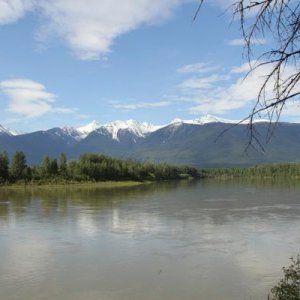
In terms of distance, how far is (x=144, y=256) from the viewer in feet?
87.8

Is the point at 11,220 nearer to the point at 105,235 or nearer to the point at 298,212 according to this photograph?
the point at 105,235

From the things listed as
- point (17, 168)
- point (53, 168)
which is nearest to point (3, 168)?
point (17, 168)

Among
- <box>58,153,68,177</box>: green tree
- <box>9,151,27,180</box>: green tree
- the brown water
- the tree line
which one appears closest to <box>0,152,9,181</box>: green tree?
the tree line

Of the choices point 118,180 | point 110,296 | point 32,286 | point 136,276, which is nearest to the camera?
point 110,296

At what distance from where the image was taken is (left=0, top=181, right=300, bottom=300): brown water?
1980cm

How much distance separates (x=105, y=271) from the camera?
918 inches

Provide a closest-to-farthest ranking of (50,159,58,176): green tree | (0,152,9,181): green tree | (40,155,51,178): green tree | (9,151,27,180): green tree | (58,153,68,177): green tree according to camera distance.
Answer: (0,152,9,181): green tree
(9,151,27,180): green tree
(40,155,51,178): green tree
(50,159,58,176): green tree
(58,153,68,177): green tree

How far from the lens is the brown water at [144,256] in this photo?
65.0 feet

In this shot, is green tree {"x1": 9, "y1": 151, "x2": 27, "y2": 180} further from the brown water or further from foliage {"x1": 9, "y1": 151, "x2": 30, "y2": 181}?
the brown water

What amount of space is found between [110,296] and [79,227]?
21.1 meters

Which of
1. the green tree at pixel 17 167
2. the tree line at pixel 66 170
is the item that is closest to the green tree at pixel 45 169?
the tree line at pixel 66 170

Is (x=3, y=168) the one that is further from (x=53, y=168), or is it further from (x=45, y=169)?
(x=53, y=168)

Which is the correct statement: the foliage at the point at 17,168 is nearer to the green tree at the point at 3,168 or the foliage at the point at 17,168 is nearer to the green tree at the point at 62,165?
the green tree at the point at 3,168

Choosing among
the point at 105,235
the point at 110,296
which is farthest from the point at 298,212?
the point at 110,296
